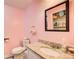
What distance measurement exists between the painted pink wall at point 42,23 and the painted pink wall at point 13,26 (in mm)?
313

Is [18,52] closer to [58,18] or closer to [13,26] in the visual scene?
[13,26]

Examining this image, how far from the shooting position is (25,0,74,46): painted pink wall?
5.92 ft

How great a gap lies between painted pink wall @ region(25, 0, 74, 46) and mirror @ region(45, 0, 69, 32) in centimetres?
9

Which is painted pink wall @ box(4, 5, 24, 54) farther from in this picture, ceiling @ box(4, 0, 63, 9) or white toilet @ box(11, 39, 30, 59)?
white toilet @ box(11, 39, 30, 59)

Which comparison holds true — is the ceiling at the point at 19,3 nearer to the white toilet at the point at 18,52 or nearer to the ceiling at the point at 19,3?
the ceiling at the point at 19,3

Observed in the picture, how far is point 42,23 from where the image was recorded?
9.64 ft

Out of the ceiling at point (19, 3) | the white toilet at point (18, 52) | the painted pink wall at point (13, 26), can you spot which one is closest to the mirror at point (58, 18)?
the white toilet at point (18, 52)

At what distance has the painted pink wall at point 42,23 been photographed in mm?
1804

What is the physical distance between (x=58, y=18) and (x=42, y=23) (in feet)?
2.67

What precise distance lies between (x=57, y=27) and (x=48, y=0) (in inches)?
30.6

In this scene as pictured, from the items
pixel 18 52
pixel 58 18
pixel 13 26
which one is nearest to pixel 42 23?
pixel 58 18

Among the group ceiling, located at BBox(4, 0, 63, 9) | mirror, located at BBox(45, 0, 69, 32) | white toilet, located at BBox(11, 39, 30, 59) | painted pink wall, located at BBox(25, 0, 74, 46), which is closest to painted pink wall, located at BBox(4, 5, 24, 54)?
ceiling, located at BBox(4, 0, 63, 9)
